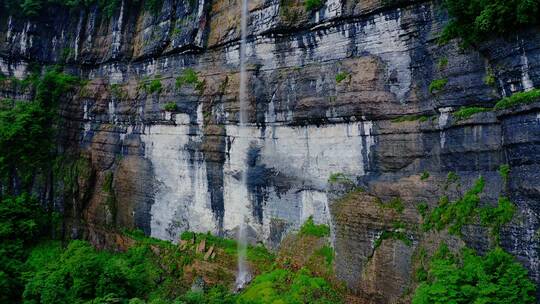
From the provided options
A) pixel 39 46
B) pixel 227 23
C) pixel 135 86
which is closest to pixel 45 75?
pixel 39 46

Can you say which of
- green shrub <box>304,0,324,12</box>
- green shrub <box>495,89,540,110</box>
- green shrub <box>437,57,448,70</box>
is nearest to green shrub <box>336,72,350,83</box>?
green shrub <box>304,0,324,12</box>

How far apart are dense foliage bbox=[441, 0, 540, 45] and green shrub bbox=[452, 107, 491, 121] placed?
1.59 m

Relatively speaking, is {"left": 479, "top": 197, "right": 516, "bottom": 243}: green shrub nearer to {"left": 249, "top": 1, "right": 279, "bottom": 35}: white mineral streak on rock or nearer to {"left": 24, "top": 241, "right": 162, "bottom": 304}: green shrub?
{"left": 249, "top": 1, "right": 279, "bottom": 35}: white mineral streak on rock

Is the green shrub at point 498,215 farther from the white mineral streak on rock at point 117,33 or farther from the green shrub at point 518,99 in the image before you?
the white mineral streak on rock at point 117,33

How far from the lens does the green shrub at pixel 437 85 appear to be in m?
10.6

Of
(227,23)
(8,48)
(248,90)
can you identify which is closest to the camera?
(248,90)

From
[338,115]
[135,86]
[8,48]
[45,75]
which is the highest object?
[8,48]

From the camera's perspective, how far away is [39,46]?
22.9 m

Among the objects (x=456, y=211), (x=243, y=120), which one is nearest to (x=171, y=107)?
(x=243, y=120)

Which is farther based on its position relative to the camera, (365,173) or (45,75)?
(45,75)

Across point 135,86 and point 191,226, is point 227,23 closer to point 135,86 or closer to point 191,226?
point 135,86

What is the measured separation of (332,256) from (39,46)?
65.3 feet

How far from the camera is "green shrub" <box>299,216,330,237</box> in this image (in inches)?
515

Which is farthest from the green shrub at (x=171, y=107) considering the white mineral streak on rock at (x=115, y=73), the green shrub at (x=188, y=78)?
the white mineral streak on rock at (x=115, y=73)
